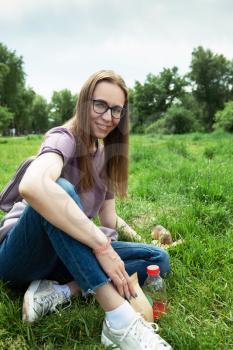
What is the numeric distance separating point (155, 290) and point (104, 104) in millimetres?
1067

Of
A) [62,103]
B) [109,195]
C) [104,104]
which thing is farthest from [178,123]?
Result: [62,103]

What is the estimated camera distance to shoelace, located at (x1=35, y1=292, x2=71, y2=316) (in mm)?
2061

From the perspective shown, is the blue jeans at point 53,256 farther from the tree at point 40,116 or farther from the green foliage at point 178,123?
the tree at point 40,116

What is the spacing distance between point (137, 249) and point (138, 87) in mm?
44109

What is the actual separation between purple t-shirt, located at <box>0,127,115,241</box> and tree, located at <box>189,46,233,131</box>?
32102mm

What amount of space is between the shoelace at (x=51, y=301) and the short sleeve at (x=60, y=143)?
690 mm

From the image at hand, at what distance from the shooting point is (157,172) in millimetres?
5309

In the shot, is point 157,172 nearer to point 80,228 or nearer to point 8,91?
point 80,228

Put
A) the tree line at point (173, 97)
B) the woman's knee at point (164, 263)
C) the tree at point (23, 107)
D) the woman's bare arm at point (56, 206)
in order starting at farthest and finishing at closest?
the tree at point (23, 107)
the tree line at point (173, 97)
the woman's knee at point (164, 263)
the woman's bare arm at point (56, 206)

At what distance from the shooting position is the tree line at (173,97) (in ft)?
97.8

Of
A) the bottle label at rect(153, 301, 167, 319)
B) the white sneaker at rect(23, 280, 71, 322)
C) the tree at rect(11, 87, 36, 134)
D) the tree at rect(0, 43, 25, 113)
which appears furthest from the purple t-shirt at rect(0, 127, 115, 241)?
the tree at rect(11, 87, 36, 134)

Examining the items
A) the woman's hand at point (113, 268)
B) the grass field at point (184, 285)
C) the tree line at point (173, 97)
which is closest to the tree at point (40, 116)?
the tree line at point (173, 97)

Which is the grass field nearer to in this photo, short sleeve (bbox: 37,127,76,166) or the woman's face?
short sleeve (bbox: 37,127,76,166)

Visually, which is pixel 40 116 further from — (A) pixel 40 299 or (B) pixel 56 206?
(B) pixel 56 206
